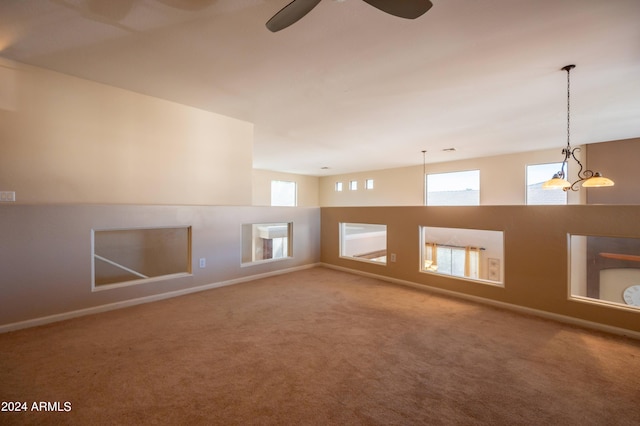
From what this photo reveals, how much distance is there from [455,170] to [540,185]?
80.7 inches

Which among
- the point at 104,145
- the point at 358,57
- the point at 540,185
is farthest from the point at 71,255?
the point at 540,185

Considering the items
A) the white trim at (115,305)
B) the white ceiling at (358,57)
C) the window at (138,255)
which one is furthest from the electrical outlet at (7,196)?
the white ceiling at (358,57)

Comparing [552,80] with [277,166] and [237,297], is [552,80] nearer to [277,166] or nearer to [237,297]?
[237,297]

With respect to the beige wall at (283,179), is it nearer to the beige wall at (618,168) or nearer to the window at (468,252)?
the window at (468,252)

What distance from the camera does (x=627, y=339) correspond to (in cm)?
246

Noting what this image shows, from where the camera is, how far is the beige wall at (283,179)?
1002cm

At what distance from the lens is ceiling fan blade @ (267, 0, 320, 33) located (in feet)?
5.64

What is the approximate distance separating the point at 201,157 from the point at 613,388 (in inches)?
204

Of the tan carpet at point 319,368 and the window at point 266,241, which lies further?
the window at point 266,241

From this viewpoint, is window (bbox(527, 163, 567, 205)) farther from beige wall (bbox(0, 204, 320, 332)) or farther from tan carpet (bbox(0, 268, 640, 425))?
beige wall (bbox(0, 204, 320, 332))

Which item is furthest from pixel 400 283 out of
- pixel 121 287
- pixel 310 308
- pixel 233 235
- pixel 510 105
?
pixel 121 287

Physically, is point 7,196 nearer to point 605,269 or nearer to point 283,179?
point 605,269

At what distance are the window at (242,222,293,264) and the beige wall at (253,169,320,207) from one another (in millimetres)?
4671

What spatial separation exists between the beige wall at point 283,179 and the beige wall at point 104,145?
207 inches
